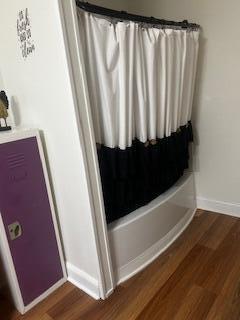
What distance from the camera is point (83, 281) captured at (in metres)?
1.52

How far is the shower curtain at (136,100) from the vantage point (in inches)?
48.6

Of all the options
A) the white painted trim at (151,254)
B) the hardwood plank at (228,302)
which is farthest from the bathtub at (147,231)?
the hardwood plank at (228,302)

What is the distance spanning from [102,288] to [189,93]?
1479 millimetres

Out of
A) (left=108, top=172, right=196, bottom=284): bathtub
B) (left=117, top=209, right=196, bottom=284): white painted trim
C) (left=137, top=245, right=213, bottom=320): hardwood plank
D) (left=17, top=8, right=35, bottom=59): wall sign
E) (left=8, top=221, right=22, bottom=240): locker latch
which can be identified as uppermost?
(left=17, top=8, right=35, bottom=59): wall sign

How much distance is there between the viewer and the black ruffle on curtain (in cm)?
141

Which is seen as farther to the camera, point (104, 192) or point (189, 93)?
point (189, 93)

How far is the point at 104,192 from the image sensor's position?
55.7 inches

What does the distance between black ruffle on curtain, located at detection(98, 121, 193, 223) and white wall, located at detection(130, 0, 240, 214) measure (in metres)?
0.32

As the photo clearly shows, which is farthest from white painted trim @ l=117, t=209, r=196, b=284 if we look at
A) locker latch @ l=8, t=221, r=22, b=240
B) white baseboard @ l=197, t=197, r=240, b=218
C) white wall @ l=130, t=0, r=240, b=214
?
locker latch @ l=8, t=221, r=22, b=240

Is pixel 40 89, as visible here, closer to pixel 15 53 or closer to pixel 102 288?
pixel 15 53

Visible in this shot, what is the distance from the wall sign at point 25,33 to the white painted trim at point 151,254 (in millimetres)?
1382

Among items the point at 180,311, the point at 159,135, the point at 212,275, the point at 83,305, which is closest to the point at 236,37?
the point at 159,135

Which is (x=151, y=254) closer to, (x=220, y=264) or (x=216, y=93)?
(x=220, y=264)

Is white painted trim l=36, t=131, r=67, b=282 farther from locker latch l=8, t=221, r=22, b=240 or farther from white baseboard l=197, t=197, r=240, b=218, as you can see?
white baseboard l=197, t=197, r=240, b=218
